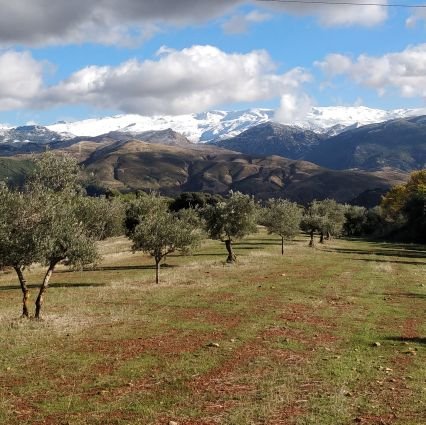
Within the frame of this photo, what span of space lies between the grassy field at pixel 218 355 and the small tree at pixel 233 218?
21.4 meters

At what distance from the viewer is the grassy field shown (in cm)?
1566

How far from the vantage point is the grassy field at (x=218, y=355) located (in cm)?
1566

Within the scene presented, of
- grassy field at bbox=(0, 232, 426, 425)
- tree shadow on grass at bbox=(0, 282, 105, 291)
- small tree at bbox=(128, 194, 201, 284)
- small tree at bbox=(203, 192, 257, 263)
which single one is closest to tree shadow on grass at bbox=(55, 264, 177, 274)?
small tree at bbox=(203, 192, 257, 263)

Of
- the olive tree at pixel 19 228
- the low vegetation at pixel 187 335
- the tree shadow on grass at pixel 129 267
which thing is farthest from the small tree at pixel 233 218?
the olive tree at pixel 19 228

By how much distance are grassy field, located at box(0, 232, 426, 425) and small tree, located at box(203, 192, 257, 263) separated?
2138 centimetres

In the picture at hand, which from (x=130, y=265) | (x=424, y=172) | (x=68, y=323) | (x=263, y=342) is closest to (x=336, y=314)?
(x=263, y=342)

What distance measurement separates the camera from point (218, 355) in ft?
72.8

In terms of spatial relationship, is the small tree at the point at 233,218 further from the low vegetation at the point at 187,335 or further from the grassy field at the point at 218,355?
the grassy field at the point at 218,355

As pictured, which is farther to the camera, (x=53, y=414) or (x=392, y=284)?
(x=392, y=284)

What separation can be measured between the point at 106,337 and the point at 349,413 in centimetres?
1473

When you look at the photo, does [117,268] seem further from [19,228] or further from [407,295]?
[407,295]

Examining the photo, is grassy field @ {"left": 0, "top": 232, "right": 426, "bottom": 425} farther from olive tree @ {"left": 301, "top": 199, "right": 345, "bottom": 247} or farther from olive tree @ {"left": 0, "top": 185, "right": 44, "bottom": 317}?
olive tree @ {"left": 301, "top": 199, "right": 345, "bottom": 247}

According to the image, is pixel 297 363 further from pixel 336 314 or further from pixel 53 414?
pixel 336 314

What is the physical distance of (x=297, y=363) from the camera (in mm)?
20812
